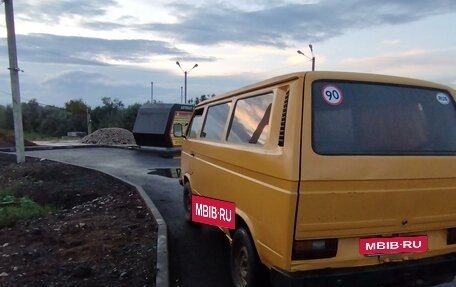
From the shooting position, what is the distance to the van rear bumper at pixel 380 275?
11.1 feet

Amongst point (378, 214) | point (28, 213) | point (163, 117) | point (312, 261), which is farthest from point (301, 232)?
point (163, 117)

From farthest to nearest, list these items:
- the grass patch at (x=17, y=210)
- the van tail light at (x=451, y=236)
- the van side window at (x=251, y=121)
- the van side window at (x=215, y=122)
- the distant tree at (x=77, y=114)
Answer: the distant tree at (x=77, y=114) → the grass patch at (x=17, y=210) → the van side window at (x=215, y=122) → the van side window at (x=251, y=121) → the van tail light at (x=451, y=236)

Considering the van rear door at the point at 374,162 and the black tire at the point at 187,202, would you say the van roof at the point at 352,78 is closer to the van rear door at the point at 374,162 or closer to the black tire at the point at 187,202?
the van rear door at the point at 374,162

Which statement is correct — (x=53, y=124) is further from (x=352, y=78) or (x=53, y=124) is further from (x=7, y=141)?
(x=352, y=78)

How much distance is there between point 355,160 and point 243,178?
1166mm

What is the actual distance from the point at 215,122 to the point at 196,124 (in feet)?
4.20

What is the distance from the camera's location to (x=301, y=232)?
11.0 ft

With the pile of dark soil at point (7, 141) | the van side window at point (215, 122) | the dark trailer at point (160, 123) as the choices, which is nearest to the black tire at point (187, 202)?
the van side window at point (215, 122)

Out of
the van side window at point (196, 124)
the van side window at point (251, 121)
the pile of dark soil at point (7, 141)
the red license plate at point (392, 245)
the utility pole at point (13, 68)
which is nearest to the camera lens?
the red license plate at point (392, 245)

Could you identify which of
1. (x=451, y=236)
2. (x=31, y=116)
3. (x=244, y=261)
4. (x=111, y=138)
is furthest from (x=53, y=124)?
(x=451, y=236)

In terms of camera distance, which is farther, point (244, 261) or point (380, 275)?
point (244, 261)

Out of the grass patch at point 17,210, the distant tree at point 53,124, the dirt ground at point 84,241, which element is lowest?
the distant tree at point 53,124

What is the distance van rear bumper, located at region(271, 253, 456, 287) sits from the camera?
3383mm

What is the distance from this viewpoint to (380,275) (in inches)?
139
